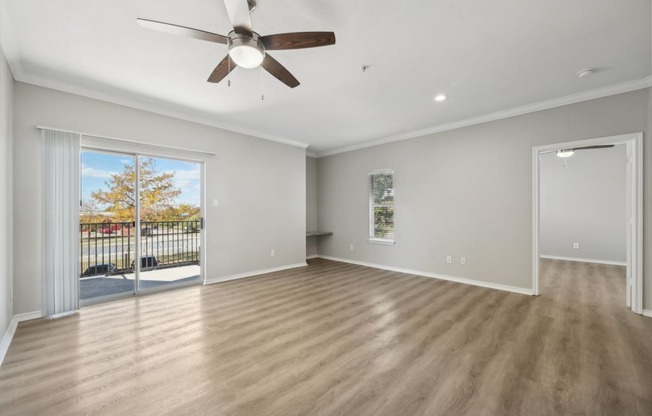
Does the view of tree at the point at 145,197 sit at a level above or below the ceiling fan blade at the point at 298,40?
below

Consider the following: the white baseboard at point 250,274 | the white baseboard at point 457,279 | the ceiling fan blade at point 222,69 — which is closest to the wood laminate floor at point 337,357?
the white baseboard at point 457,279

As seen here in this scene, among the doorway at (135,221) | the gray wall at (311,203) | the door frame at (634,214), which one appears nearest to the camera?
the door frame at (634,214)

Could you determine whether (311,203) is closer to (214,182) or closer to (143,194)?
(214,182)

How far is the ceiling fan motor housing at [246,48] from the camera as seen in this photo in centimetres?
185

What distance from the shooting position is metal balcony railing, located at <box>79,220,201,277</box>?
14.0 ft

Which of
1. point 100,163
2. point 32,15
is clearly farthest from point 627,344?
point 100,163

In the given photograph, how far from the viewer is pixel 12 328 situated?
271 cm

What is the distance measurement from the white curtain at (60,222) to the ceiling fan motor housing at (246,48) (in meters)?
2.85

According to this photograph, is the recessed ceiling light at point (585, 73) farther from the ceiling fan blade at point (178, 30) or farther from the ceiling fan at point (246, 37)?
the ceiling fan blade at point (178, 30)

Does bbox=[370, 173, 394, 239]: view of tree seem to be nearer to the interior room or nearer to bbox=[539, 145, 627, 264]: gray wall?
the interior room

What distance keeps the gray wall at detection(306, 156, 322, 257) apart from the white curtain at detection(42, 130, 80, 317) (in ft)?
15.0

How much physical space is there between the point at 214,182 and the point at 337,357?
141 inches

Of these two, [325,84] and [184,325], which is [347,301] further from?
[325,84]

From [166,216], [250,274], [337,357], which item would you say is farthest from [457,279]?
[166,216]
